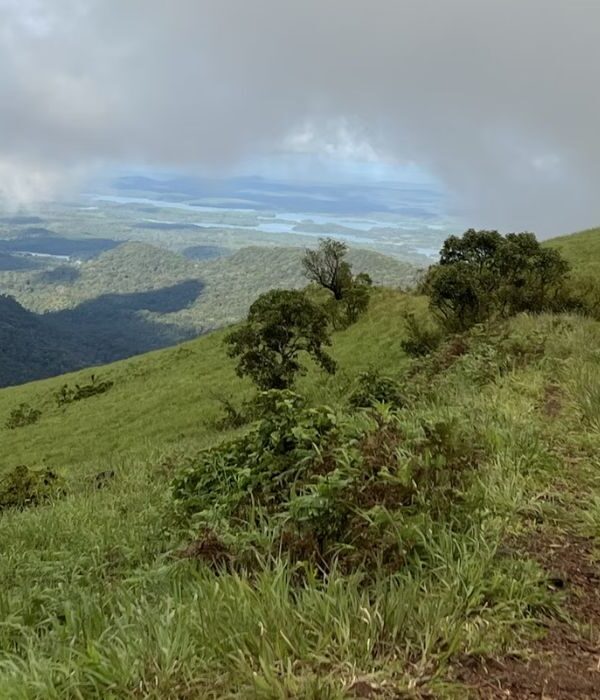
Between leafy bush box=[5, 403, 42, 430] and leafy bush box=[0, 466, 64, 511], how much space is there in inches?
1228

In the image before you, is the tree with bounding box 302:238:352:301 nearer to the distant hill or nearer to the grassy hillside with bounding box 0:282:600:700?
the grassy hillside with bounding box 0:282:600:700

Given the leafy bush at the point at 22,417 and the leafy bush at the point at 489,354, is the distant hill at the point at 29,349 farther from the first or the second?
the leafy bush at the point at 489,354

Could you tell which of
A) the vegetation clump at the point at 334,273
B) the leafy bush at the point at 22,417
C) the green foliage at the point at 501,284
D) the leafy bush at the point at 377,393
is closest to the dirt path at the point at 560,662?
the leafy bush at the point at 377,393

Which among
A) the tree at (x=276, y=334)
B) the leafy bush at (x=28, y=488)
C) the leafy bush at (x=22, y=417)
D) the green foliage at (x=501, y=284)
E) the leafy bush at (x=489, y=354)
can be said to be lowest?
the leafy bush at (x=22, y=417)

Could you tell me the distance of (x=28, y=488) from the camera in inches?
537

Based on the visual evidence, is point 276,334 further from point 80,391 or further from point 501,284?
point 80,391

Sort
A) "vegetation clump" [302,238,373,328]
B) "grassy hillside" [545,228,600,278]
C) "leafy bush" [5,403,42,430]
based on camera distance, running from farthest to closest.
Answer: "vegetation clump" [302,238,373,328]
"leafy bush" [5,403,42,430]
"grassy hillside" [545,228,600,278]

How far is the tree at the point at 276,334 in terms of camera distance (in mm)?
25562

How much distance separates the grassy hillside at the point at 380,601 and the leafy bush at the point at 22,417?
39.0 m

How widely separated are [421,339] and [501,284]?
5509 millimetres

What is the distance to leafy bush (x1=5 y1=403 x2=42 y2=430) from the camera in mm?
43741

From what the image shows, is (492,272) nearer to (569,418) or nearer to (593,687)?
(569,418)

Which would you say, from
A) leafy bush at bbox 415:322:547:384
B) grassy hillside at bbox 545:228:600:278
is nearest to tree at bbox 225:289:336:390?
leafy bush at bbox 415:322:547:384

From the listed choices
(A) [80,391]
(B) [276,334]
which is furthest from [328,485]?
(A) [80,391]
